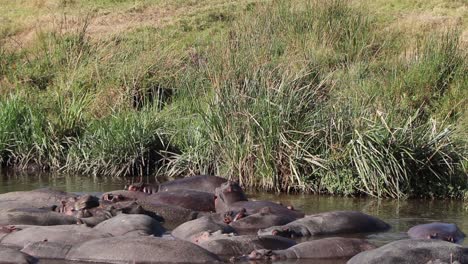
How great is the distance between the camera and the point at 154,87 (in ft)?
58.9

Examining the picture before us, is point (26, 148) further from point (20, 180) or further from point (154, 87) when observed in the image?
point (154, 87)

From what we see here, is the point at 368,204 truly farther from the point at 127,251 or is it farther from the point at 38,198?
the point at 127,251

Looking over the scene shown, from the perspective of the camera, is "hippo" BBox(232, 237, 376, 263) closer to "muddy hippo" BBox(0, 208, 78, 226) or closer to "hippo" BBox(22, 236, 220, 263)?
"hippo" BBox(22, 236, 220, 263)

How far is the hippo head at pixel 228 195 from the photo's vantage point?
1175cm

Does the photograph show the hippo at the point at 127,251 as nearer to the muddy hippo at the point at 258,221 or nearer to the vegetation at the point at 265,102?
the muddy hippo at the point at 258,221

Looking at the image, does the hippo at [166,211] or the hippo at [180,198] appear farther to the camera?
the hippo at [180,198]

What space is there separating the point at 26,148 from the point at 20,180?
1.06m

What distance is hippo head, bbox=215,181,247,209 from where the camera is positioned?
11.8m

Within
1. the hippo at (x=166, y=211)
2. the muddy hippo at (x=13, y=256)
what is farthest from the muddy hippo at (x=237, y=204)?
the muddy hippo at (x=13, y=256)

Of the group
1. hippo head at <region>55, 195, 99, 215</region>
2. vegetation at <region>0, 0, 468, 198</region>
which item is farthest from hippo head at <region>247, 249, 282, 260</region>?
vegetation at <region>0, 0, 468, 198</region>

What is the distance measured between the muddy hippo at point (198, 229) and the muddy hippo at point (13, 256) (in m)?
1.64

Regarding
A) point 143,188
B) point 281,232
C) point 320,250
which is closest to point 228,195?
point 143,188

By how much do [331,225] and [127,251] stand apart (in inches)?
101

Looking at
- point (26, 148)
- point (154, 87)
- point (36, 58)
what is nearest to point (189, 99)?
point (154, 87)
